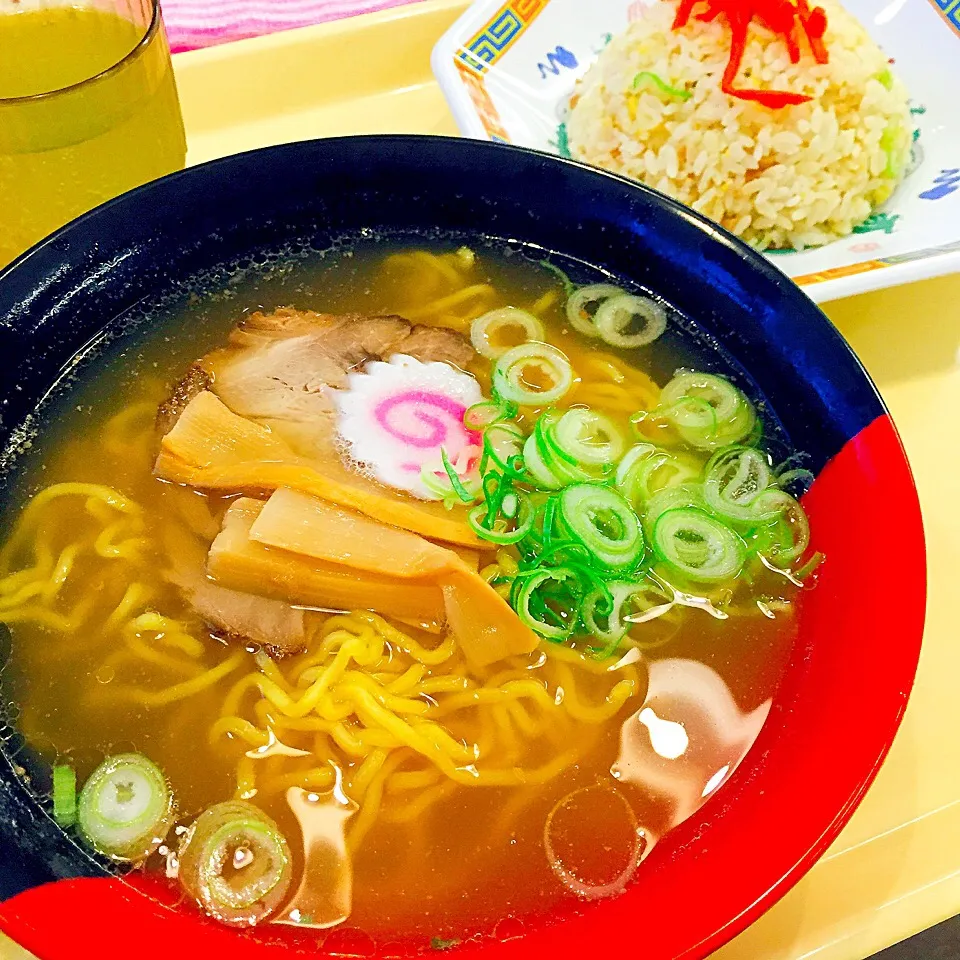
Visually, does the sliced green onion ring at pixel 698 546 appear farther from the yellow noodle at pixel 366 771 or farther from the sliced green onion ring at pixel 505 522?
the yellow noodle at pixel 366 771

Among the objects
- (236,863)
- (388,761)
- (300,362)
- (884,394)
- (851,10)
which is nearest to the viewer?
(236,863)

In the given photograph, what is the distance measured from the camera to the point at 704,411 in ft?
4.82

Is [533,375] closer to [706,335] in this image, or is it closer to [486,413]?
[486,413]

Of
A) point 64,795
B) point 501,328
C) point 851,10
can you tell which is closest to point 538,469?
point 501,328

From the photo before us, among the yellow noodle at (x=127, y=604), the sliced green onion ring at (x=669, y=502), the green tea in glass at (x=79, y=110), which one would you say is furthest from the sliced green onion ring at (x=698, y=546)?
the green tea in glass at (x=79, y=110)

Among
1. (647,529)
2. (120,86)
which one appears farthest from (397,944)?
(120,86)

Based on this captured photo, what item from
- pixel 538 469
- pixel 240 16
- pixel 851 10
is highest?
pixel 240 16

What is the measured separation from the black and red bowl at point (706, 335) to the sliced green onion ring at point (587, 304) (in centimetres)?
4

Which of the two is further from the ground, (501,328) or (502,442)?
(501,328)

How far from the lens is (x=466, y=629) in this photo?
4.03 feet

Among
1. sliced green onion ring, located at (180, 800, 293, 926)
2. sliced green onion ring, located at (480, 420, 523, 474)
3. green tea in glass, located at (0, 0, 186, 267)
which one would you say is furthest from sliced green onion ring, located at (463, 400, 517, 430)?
green tea in glass, located at (0, 0, 186, 267)

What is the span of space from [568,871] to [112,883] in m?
0.51

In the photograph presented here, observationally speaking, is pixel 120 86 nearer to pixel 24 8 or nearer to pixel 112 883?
pixel 24 8

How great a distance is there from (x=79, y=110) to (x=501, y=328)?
775mm
